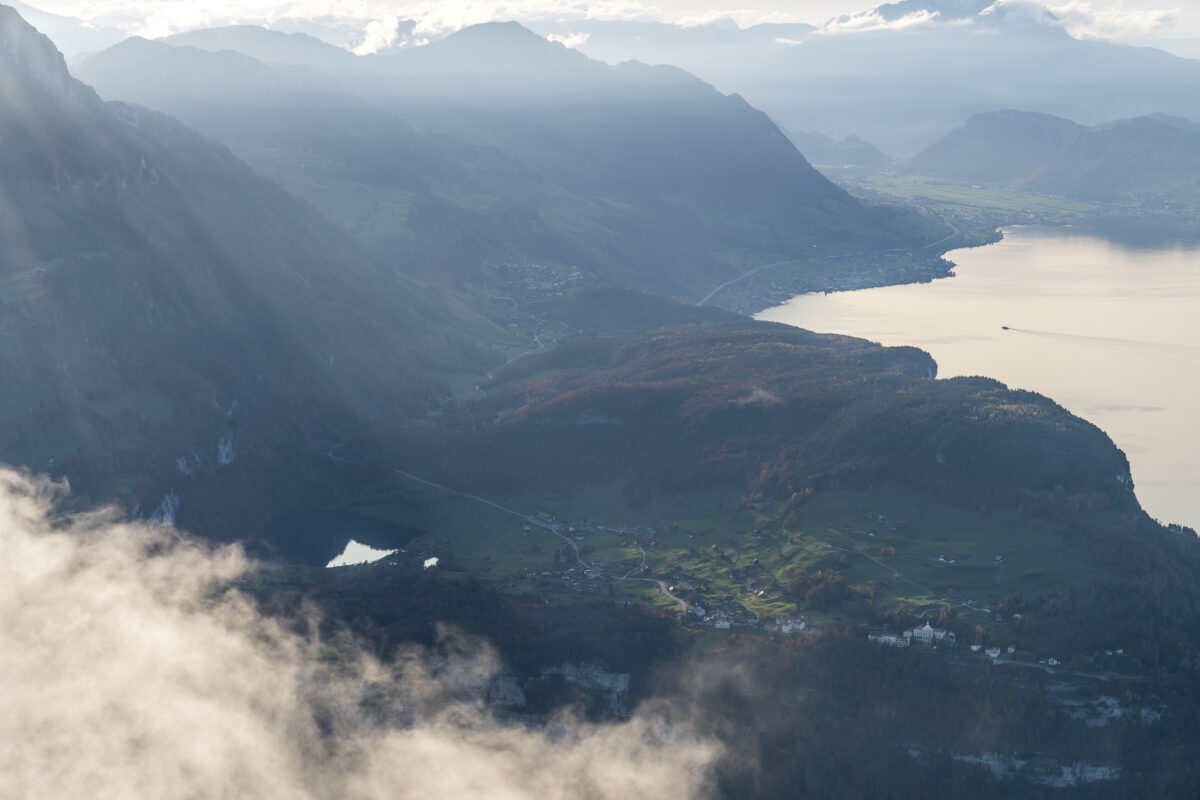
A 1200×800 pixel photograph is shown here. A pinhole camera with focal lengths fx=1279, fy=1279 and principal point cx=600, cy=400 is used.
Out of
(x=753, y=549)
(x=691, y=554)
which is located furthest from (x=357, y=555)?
(x=753, y=549)

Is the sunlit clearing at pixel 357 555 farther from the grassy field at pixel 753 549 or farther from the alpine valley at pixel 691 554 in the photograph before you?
the grassy field at pixel 753 549

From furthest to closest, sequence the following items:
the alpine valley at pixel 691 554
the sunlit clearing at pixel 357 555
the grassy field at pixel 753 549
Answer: the sunlit clearing at pixel 357 555
the grassy field at pixel 753 549
the alpine valley at pixel 691 554

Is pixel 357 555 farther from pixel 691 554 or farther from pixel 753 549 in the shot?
pixel 753 549

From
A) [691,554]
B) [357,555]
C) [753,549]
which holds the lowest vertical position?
[357,555]

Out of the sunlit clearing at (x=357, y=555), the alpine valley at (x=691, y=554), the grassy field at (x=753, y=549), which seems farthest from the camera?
the sunlit clearing at (x=357, y=555)

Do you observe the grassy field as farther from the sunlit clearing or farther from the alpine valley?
the sunlit clearing

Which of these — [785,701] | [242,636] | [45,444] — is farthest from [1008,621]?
[45,444]

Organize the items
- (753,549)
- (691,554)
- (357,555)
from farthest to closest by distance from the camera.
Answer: (357,555) < (691,554) < (753,549)

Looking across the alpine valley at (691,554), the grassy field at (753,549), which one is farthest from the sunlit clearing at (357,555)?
the grassy field at (753,549)

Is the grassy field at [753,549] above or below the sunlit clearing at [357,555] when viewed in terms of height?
above

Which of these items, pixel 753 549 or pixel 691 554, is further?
pixel 691 554

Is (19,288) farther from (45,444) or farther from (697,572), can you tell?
(697,572)
